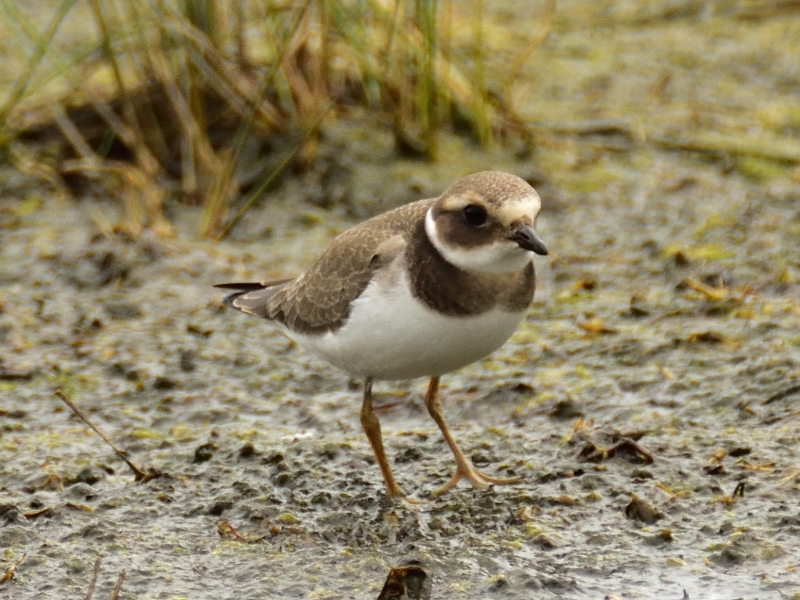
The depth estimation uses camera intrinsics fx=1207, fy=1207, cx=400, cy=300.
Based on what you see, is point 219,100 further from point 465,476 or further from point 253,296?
point 465,476

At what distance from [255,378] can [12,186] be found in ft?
9.67

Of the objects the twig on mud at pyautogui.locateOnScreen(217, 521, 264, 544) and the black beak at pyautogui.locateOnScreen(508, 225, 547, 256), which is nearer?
the black beak at pyautogui.locateOnScreen(508, 225, 547, 256)

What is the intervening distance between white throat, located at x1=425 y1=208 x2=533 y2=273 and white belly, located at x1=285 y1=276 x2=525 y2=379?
0.54 feet

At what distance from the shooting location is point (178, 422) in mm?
5660

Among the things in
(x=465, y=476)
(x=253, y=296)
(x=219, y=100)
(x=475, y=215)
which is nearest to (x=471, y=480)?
(x=465, y=476)

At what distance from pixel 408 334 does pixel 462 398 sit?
1.51 metres

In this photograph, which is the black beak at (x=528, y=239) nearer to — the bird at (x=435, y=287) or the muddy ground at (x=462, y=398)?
the bird at (x=435, y=287)

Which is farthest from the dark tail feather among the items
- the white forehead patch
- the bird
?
the white forehead patch

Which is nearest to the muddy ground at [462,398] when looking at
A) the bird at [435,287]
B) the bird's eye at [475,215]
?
the bird at [435,287]

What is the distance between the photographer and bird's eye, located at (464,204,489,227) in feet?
14.1

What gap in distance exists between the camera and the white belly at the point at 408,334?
432 centimetres

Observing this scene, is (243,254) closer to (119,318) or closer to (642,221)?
(119,318)

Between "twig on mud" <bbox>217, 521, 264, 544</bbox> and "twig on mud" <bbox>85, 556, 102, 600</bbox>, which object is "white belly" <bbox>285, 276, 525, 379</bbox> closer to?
"twig on mud" <bbox>217, 521, 264, 544</bbox>

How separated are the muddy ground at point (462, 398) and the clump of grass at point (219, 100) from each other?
0.75 ft
